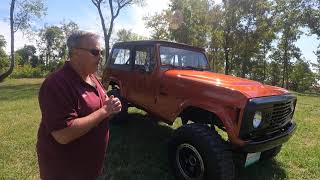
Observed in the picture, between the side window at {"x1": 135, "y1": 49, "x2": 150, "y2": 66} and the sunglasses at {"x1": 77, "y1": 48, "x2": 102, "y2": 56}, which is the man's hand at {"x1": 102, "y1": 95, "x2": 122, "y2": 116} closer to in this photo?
the sunglasses at {"x1": 77, "y1": 48, "x2": 102, "y2": 56}

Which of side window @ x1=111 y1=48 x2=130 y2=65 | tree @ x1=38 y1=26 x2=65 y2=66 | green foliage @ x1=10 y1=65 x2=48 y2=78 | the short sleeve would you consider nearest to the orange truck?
side window @ x1=111 y1=48 x2=130 y2=65

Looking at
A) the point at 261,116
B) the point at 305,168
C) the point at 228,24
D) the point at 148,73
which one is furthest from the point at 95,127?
the point at 228,24

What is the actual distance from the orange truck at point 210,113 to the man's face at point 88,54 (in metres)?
2.42

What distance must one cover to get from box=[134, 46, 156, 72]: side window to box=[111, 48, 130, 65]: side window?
1.36 ft

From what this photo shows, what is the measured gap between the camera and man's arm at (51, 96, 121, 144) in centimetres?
244

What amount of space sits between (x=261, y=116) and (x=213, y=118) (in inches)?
31.3

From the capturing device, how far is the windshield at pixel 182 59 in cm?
658

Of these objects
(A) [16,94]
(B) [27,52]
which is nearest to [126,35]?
(B) [27,52]

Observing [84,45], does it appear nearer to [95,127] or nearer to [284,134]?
[95,127]

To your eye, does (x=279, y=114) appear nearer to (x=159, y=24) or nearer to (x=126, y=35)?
(x=159, y=24)


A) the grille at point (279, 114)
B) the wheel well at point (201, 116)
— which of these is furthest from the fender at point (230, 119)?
the grille at point (279, 114)

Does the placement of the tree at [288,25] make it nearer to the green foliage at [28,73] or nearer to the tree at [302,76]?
the tree at [302,76]

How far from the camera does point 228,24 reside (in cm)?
2795

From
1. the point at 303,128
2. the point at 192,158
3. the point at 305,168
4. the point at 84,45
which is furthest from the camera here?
the point at 303,128
